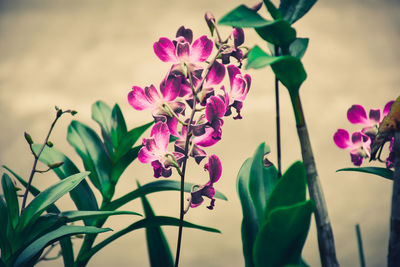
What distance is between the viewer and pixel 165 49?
616 millimetres

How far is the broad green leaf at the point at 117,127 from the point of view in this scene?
0.84 meters

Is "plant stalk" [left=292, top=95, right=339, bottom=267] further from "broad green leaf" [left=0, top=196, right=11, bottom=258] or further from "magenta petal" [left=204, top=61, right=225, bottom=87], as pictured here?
"broad green leaf" [left=0, top=196, right=11, bottom=258]

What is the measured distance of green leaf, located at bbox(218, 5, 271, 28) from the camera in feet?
1.76

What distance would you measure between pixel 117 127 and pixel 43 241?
0.29 m

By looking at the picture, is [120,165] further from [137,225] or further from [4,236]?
[4,236]

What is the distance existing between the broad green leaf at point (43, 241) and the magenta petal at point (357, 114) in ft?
1.57

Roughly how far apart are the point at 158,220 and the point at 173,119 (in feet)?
0.72

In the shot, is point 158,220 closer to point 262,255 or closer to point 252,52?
point 262,255

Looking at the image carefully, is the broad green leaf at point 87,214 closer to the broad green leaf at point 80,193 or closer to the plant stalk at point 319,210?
the broad green leaf at point 80,193

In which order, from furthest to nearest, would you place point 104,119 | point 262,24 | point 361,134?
1. point 104,119
2. point 361,134
3. point 262,24

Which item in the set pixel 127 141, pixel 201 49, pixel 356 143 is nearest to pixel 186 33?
pixel 201 49

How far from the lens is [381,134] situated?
0.61 meters

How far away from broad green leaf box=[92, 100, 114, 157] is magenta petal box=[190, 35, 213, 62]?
309 mm

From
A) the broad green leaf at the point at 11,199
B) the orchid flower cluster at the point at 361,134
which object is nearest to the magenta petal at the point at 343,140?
the orchid flower cluster at the point at 361,134
